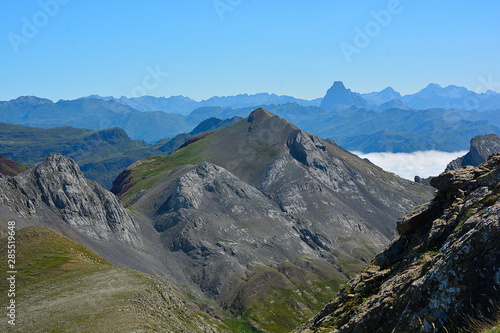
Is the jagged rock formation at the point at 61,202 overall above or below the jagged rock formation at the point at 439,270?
above

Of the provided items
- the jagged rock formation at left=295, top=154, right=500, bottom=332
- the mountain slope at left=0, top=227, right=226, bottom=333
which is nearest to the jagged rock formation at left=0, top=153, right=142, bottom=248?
the mountain slope at left=0, top=227, right=226, bottom=333

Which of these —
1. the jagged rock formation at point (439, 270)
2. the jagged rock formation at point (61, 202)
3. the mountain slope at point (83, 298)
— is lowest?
the jagged rock formation at point (439, 270)

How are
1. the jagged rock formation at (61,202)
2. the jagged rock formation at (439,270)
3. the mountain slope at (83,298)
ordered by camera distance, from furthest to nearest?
1. the jagged rock formation at (61,202)
2. the mountain slope at (83,298)
3. the jagged rock formation at (439,270)

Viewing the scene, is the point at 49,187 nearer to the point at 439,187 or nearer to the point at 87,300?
the point at 87,300

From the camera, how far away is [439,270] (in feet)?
58.9

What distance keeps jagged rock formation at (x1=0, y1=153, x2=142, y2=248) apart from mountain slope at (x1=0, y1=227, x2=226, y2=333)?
71336mm

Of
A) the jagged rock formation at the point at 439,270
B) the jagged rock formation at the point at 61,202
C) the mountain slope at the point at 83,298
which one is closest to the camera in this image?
the jagged rock formation at the point at 439,270

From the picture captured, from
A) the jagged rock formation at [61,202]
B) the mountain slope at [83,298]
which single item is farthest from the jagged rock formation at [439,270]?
the jagged rock formation at [61,202]

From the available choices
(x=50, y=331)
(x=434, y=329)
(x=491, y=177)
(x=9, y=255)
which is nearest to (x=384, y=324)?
(x=434, y=329)

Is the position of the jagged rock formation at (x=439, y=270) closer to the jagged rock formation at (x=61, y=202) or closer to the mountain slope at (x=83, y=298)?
the mountain slope at (x=83, y=298)

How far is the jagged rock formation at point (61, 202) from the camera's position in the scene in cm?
16525

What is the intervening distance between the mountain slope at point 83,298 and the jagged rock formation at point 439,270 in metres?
39.3

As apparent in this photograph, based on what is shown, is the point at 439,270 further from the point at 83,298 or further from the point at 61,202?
the point at 61,202

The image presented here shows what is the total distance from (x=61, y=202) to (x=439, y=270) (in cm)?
19045
